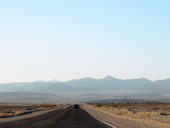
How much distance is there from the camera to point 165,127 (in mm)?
26469

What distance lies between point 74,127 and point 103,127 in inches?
80.7

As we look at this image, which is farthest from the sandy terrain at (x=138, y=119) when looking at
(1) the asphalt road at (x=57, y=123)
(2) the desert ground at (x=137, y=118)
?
(1) the asphalt road at (x=57, y=123)

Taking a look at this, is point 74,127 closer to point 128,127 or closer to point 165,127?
point 128,127

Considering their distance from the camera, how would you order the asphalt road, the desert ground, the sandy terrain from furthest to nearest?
the desert ground
the sandy terrain
the asphalt road

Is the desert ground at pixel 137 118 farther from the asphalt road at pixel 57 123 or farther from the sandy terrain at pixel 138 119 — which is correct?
the asphalt road at pixel 57 123

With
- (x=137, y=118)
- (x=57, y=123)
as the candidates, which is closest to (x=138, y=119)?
(x=137, y=118)

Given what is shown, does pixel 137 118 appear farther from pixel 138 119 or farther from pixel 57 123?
pixel 57 123

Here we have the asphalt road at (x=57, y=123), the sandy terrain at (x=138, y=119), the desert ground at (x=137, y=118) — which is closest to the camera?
the asphalt road at (x=57, y=123)

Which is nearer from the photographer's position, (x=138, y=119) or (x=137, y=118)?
(x=138, y=119)

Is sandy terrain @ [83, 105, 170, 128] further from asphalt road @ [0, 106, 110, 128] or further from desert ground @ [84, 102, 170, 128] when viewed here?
asphalt road @ [0, 106, 110, 128]

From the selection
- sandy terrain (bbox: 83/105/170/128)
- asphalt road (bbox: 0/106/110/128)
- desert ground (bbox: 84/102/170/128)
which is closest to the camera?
asphalt road (bbox: 0/106/110/128)

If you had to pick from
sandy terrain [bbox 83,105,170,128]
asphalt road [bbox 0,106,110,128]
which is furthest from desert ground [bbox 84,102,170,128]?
asphalt road [bbox 0,106,110,128]

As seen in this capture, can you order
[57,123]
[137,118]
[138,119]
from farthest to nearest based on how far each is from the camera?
[137,118] < [138,119] < [57,123]

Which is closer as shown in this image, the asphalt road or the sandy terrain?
the asphalt road
